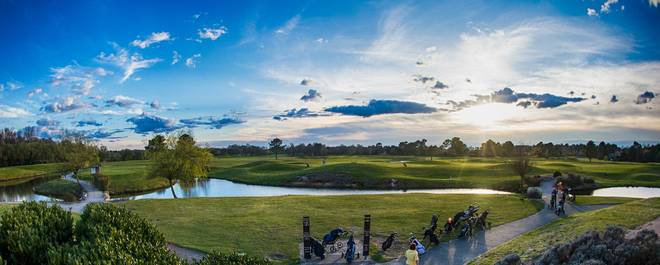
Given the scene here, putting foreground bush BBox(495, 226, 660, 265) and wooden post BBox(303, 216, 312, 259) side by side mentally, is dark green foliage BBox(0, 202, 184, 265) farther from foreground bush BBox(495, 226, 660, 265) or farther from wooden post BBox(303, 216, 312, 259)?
foreground bush BBox(495, 226, 660, 265)

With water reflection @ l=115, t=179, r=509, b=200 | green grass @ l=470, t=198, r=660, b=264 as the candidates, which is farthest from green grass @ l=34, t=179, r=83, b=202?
green grass @ l=470, t=198, r=660, b=264

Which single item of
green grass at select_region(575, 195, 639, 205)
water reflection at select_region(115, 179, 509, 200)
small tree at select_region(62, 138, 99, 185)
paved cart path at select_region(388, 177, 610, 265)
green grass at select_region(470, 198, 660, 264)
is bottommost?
water reflection at select_region(115, 179, 509, 200)

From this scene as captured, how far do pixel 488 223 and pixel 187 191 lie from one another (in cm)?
5257

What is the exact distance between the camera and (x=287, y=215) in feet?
98.0

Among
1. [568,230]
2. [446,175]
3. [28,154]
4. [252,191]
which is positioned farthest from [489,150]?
[28,154]

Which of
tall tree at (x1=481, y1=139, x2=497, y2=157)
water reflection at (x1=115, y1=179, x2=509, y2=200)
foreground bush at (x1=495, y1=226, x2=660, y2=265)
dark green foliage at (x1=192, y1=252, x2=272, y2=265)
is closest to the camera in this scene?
dark green foliage at (x1=192, y1=252, x2=272, y2=265)

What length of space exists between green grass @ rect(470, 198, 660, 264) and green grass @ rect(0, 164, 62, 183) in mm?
98311

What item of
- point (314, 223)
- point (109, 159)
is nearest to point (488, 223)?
point (314, 223)

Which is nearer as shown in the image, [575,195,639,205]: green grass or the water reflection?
[575,195,639,205]: green grass

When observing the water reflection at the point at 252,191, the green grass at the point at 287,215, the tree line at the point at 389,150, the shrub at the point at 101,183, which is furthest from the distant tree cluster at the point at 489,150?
the shrub at the point at 101,183

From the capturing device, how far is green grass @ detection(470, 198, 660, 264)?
17.6 metres

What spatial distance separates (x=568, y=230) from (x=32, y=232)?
24.3 meters

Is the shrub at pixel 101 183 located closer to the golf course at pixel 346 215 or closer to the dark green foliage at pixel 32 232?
the golf course at pixel 346 215

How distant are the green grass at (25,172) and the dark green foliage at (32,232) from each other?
91017mm
